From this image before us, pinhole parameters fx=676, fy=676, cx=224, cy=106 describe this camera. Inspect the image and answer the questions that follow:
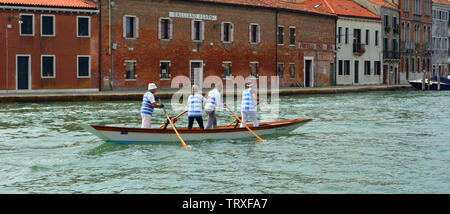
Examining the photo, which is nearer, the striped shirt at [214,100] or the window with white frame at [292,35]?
the striped shirt at [214,100]

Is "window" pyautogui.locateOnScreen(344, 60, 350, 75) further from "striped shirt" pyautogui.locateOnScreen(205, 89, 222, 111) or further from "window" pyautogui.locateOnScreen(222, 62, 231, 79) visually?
"striped shirt" pyautogui.locateOnScreen(205, 89, 222, 111)

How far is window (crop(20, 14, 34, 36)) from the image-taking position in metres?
36.1

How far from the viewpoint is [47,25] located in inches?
1449

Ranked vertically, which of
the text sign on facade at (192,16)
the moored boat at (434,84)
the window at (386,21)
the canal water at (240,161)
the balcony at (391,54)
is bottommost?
the canal water at (240,161)

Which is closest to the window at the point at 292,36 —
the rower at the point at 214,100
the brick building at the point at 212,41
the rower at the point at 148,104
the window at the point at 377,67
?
the brick building at the point at 212,41

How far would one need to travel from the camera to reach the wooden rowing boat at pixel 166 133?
53.4 feet

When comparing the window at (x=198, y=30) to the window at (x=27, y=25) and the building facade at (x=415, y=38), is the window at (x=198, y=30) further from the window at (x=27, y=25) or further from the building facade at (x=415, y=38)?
the building facade at (x=415, y=38)

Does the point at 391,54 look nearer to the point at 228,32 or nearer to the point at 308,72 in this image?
the point at 308,72

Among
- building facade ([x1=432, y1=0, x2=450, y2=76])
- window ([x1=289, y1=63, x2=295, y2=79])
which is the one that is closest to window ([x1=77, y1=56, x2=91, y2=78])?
window ([x1=289, y1=63, x2=295, y2=79])

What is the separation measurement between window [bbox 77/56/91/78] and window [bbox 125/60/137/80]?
238cm

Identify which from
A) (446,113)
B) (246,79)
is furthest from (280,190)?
(246,79)

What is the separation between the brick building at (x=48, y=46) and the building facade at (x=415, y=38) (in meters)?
36.0

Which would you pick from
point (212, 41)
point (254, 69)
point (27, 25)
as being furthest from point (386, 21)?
point (27, 25)

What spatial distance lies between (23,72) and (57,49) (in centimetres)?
228
